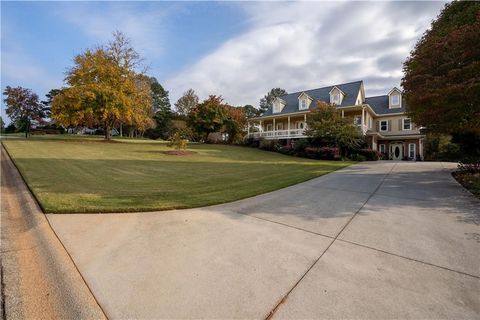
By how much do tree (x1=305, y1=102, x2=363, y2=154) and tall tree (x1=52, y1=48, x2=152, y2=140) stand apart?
17991 millimetres

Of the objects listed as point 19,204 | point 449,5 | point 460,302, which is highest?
point 449,5

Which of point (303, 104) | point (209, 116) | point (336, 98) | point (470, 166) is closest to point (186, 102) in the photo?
point (209, 116)

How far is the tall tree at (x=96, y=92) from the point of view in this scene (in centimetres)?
2169

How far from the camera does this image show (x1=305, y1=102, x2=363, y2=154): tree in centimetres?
2120

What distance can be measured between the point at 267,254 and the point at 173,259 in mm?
1275

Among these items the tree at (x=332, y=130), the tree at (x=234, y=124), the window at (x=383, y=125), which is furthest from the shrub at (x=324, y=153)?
the window at (x=383, y=125)

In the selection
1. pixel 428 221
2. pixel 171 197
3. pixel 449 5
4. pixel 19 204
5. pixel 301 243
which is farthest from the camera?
pixel 449 5

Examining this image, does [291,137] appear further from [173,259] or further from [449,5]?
[173,259]

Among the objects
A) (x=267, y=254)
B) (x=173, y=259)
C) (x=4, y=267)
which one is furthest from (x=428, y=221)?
(x=4, y=267)

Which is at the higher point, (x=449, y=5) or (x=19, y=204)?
(x=449, y=5)

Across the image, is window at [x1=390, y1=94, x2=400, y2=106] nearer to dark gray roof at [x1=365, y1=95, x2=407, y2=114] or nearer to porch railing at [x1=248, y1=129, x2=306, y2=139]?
dark gray roof at [x1=365, y1=95, x2=407, y2=114]

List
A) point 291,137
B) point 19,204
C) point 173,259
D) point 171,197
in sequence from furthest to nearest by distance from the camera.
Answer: point 291,137, point 171,197, point 19,204, point 173,259

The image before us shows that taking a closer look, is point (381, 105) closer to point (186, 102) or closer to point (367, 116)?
point (367, 116)

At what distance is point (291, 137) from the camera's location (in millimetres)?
27922
